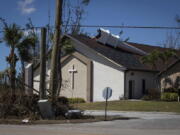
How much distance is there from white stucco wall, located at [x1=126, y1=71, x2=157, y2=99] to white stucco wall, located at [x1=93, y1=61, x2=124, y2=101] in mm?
814

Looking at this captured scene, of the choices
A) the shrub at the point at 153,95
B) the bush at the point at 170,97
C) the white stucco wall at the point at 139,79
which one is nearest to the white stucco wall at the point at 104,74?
the white stucco wall at the point at 139,79

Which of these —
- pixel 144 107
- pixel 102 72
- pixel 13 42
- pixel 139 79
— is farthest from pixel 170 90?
pixel 13 42

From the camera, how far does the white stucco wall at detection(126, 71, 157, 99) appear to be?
4066 cm

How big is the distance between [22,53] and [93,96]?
12665 millimetres

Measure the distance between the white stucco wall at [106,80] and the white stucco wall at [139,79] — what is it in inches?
32.0

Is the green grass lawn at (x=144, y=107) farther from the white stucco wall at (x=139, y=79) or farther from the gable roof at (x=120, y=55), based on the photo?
the gable roof at (x=120, y=55)

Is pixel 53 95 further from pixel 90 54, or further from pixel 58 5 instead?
pixel 90 54

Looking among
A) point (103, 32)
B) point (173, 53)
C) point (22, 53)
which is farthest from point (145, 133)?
point (103, 32)

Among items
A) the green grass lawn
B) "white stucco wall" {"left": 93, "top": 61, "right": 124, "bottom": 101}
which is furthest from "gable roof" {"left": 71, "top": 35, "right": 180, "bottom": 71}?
the green grass lawn

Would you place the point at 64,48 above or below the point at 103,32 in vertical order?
below

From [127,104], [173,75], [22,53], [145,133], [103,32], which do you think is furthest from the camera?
[103,32]

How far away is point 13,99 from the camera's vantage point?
23406 mm

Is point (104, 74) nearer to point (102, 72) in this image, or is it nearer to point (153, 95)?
point (102, 72)

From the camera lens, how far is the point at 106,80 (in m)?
41.4
